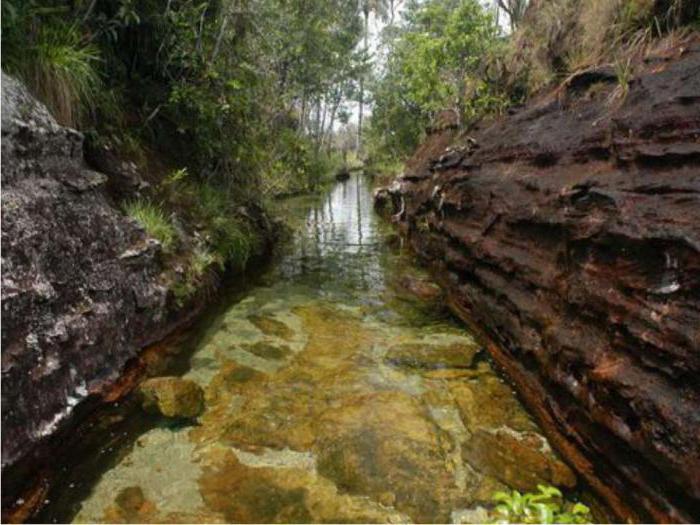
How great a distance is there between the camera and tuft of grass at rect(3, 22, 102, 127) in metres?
4.18

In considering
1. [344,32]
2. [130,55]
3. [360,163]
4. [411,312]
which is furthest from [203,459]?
[360,163]

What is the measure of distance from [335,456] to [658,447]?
1999 mm

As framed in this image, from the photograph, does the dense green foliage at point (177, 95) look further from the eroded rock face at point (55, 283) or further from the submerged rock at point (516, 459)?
the submerged rock at point (516, 459)

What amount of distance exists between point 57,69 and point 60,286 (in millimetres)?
2255

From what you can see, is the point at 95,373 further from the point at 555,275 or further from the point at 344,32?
the point at 344,32

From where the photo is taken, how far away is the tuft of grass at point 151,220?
5.01 m

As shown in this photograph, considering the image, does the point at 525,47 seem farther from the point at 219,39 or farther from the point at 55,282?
the point at 55,282

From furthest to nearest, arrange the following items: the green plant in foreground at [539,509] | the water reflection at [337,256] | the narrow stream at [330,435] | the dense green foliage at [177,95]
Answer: the water reflection at [337,256] → the dense green foliage at [177,95] → the narrow stream at [330,435] → the green plant in foreground at [539,509]

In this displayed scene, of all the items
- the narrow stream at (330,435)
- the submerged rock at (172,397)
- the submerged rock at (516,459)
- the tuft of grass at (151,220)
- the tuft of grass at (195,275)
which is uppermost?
the tuft of grass at (151,220)

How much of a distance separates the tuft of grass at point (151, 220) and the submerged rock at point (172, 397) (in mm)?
1689

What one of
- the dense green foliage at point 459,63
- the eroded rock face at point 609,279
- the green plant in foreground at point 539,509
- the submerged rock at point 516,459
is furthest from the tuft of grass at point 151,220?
the dense green foliage at point 459,63

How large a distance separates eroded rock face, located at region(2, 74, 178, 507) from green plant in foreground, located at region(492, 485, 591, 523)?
9.04ft

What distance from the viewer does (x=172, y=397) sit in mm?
3924

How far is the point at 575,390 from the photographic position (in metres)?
3.31
